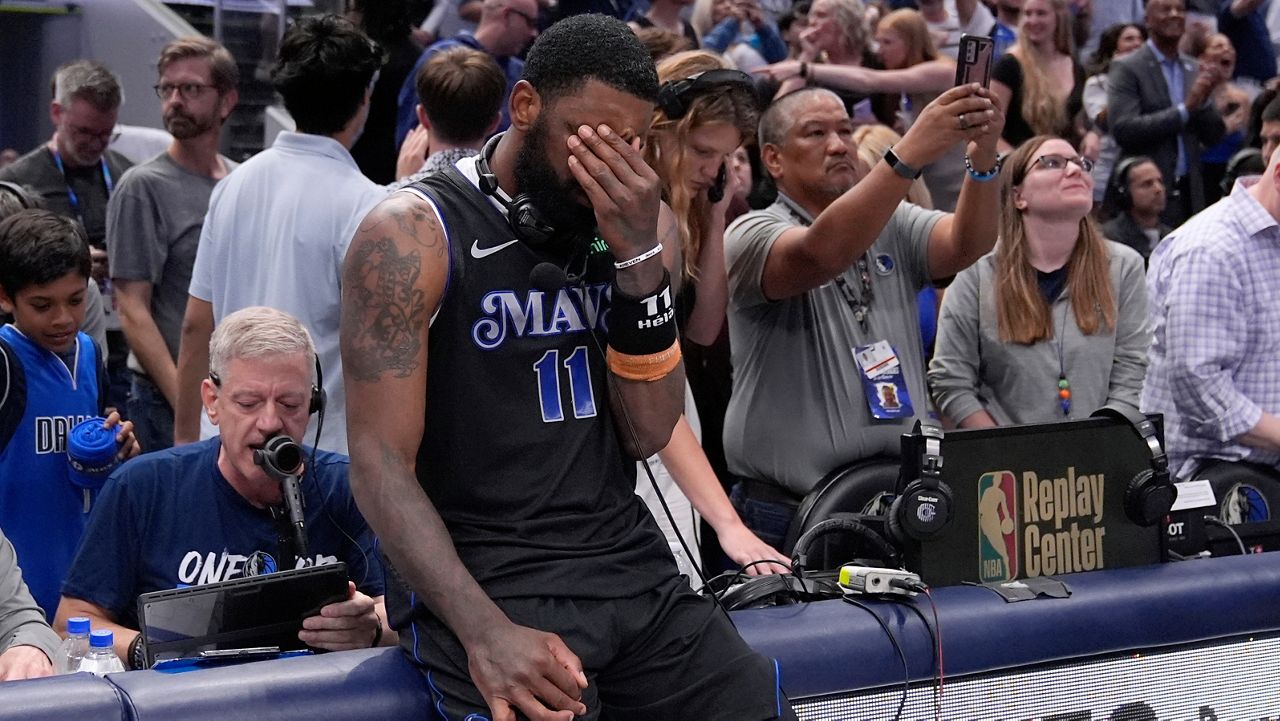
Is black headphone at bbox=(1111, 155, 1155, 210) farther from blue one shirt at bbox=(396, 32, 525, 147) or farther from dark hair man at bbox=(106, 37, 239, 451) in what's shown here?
dark hair man at bbox=(106, 37, 239, 451)

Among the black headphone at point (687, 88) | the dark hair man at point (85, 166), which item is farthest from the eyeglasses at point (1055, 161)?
the dark hair man at point (85, 166)

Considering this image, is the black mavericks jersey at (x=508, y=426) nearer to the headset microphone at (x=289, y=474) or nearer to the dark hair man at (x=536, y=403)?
the dark hair man at (x=536, y=403)

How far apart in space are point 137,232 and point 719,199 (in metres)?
2.17

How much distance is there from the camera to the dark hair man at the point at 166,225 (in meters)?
5.02

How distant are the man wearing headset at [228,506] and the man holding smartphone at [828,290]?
139cm

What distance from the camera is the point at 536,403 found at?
2.46m

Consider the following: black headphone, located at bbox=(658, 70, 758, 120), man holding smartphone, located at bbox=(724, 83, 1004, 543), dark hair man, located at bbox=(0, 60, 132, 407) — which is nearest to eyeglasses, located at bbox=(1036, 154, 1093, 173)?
man holding smartphone, located at bbox=(724, 83, 1004, 543)

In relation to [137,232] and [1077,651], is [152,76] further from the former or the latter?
[1077,651]

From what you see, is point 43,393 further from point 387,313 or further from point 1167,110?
point 1167,110

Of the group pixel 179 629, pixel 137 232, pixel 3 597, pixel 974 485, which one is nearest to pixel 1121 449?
pixel 974 485

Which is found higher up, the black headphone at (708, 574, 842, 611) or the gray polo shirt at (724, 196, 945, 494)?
the gray polo shirt at (724, 196, 945, 494)

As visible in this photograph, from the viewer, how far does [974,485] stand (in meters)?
3.39

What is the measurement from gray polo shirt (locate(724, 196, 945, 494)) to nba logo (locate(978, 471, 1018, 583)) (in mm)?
751

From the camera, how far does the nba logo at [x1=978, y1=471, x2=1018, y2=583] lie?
341 cm
